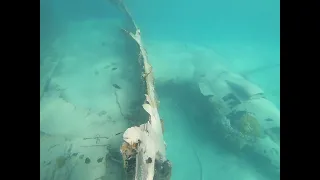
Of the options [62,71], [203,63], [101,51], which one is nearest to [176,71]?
[203,63]

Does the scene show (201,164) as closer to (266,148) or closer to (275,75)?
(266,148)

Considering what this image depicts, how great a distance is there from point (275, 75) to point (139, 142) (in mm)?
1283

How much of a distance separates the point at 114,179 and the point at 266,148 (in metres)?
1.28

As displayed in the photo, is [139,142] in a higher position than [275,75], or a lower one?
lower

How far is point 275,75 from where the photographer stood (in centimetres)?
280
